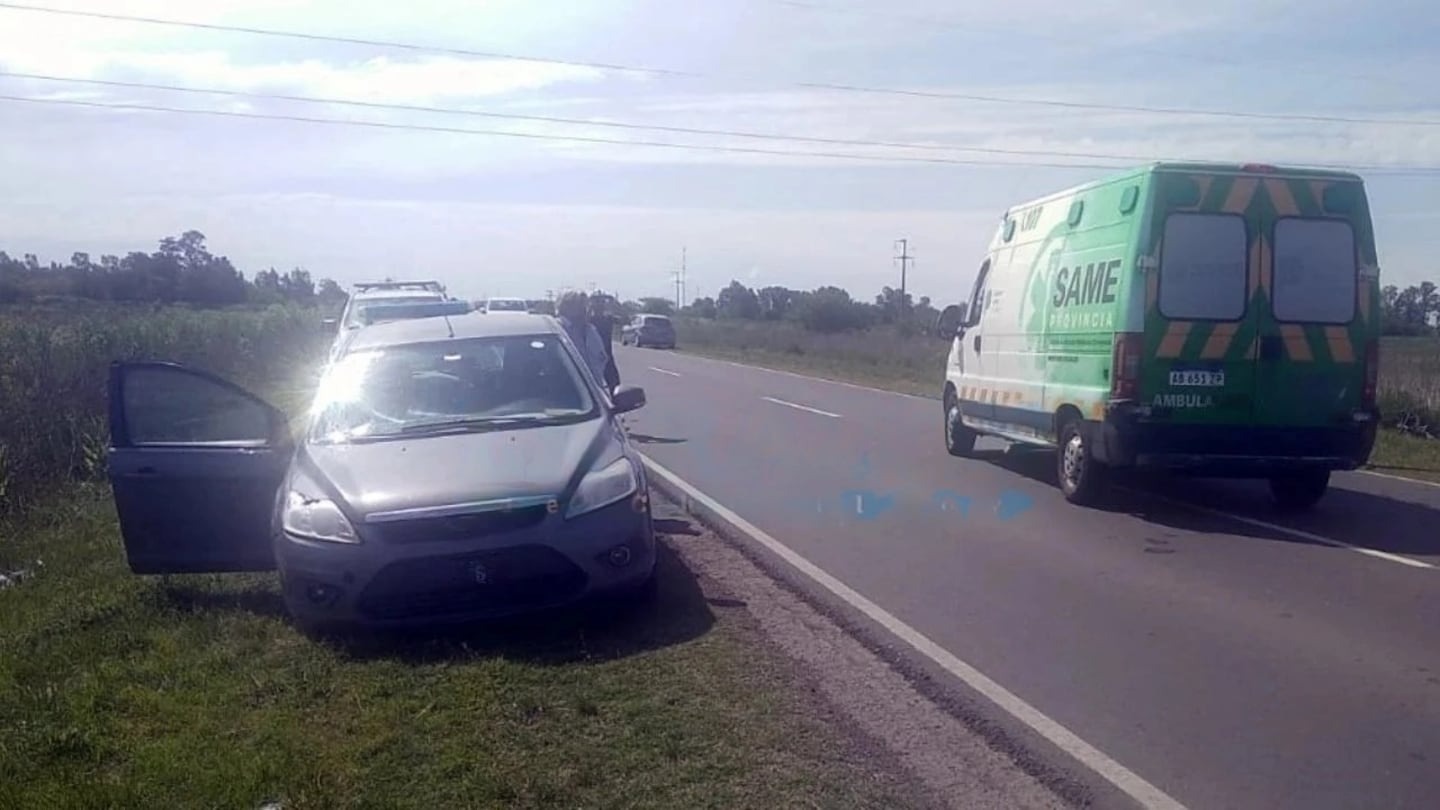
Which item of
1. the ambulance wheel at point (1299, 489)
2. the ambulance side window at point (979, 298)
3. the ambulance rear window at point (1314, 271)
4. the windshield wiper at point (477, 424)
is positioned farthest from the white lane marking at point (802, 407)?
the windshield wiper at point (477, 424)

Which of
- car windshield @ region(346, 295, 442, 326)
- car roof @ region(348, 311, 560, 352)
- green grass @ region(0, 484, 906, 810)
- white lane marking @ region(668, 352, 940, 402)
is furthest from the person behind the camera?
white lane marking @ region(668, 352, 940, 402)

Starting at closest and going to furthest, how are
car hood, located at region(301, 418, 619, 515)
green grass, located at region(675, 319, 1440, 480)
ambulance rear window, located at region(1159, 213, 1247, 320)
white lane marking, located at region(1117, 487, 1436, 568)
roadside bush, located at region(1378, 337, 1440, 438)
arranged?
1. car hood, located at region(301, 418, 619, 515)
2. white lane marking, located at region(1117, 487, 1436, 568)
3. ambulance rear window, located at region(1159, 213, 1247, 320)
4. green grass, located at region(675, 319, 1440, 480)
5. roadside bush, located at region(1378, 337, 1440, 438)

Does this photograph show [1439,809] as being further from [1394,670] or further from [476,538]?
[476,538]

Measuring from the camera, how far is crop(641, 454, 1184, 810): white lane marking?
5.34 meters

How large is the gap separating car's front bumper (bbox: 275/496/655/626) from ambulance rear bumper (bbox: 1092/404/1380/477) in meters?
5.59

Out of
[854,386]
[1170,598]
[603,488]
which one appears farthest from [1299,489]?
[854,386]

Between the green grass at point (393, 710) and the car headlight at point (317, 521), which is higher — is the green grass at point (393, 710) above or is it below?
below

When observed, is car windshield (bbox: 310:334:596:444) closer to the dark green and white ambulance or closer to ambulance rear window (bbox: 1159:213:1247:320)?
the dark green and white ambulance

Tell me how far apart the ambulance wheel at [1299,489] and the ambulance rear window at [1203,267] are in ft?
5.26

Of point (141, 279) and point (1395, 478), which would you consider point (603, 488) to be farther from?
point (141, 279)

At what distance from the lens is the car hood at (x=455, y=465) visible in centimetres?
735

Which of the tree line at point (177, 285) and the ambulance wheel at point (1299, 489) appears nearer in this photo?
the ambulance wheel at point (1299, 489)

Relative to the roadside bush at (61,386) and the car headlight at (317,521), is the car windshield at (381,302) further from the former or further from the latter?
the car headlight at (317,521)

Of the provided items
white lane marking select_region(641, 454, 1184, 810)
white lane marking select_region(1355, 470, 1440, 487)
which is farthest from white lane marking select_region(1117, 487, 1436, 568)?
white lane marking select_region(641, 454, 1184, 810)
